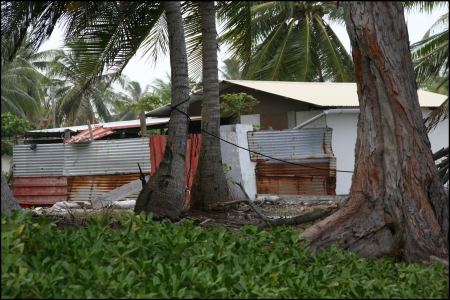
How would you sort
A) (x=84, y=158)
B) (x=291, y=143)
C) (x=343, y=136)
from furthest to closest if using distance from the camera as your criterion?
(x=343, y=136)
(x=84, y=158)
(x=291, y=143)

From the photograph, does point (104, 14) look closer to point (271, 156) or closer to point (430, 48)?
point (271, 156)

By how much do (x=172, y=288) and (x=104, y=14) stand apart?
7.99 meters

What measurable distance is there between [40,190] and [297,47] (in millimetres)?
12105

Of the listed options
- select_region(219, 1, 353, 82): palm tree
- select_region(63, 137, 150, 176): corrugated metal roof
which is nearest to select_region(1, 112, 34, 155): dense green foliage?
select_region(219, 1, 353, 82): palm tree

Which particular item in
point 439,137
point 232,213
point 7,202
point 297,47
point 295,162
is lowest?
point 232,213

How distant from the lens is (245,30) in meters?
14.0

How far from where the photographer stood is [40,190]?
16.7 meters

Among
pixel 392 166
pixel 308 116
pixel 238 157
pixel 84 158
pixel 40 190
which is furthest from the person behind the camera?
pixel 308 116

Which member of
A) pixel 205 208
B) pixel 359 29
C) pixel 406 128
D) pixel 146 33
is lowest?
pixel 205 208

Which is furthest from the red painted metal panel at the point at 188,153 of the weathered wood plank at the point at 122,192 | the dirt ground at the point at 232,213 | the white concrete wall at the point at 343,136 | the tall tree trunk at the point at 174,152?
the white concrete wall at the point at 343,136

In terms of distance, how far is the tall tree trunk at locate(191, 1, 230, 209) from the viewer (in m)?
12.8

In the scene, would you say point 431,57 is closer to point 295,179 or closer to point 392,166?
point 295,179

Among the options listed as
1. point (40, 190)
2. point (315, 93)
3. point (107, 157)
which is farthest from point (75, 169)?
point (315, 93)

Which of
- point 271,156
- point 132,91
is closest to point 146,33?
point 271,156
